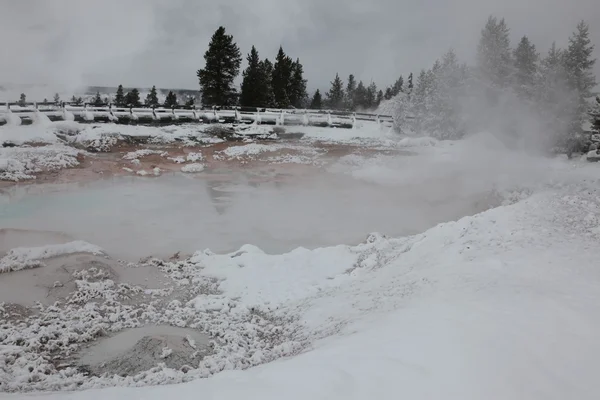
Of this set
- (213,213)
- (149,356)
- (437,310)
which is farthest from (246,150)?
(437,310)

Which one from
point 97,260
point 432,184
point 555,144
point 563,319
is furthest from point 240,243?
point 555,144

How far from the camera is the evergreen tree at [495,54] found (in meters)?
39.1

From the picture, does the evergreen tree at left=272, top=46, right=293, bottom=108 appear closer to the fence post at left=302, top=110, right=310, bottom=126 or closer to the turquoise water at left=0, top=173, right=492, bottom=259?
the fence post at left=302, top=110, right=310, bottom=126

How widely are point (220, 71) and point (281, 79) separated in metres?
12.6

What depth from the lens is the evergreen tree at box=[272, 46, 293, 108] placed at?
189 feet

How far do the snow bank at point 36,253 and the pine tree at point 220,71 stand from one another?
3767 cm

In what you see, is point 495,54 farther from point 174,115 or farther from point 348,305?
point 348,305

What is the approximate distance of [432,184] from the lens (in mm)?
26000

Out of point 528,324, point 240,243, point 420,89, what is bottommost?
point 240,243

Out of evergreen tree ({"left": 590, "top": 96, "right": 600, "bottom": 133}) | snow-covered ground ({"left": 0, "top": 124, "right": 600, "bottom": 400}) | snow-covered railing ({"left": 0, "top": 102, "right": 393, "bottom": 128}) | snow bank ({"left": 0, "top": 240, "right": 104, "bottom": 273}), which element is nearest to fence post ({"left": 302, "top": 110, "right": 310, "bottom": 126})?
snow-covered railing ({"left": 0, "top": 102, "right": 393, "bottom": 128})

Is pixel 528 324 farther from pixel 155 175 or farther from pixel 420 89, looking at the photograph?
pixel 420 89

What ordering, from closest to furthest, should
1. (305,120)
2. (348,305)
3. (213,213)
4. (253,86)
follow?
(348,305) → (213,213) → (305,120) → (253,86)

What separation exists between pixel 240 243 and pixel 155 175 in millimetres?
12792

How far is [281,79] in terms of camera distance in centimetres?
5841
